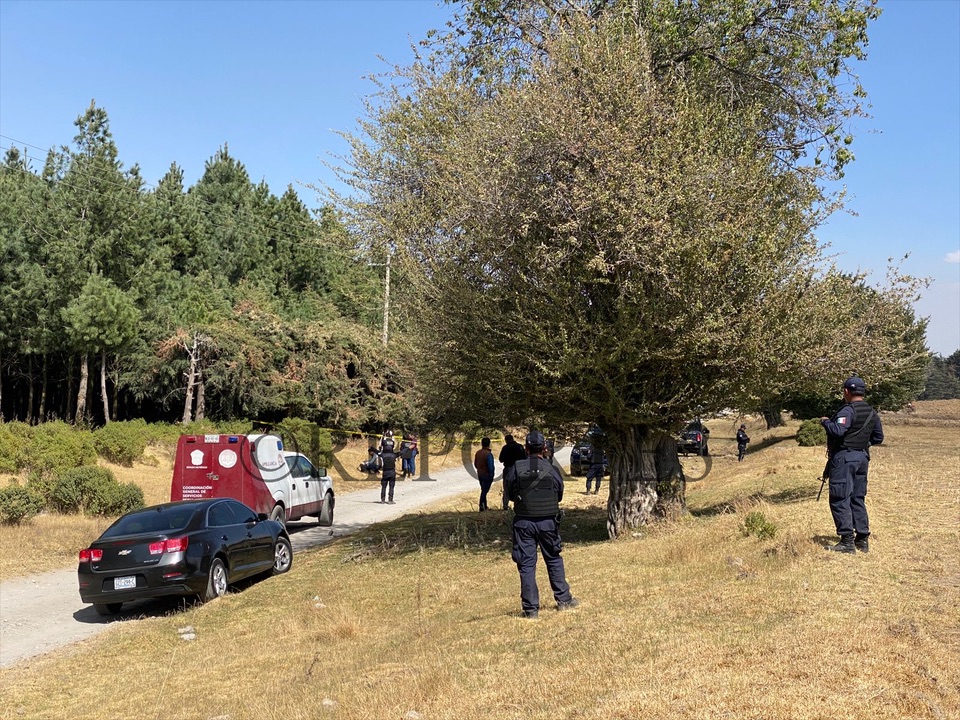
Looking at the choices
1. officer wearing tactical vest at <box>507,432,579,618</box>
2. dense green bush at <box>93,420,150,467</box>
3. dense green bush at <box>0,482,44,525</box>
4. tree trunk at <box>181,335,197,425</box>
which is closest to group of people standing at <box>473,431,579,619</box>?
officer wearing tactical vest at <box>507,432,579,618</box>

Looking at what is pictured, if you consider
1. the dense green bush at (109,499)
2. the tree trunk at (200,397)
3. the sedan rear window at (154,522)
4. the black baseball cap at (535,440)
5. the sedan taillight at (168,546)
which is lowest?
the dense green bush at (109,499)

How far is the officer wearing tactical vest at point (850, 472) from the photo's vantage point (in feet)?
29.4

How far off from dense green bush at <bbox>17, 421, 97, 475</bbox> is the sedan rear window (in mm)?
11818

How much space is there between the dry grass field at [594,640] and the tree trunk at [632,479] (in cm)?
40

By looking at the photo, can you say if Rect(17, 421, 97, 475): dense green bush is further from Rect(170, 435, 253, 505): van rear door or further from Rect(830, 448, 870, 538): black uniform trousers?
Rect(830, 448, 870, 538): black uniform trousers

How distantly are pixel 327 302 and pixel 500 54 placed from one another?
2885 centimetres

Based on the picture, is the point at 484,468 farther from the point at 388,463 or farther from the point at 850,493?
the point at 850,493

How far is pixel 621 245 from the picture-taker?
1155 centimetres

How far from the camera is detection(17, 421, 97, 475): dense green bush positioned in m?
22.9

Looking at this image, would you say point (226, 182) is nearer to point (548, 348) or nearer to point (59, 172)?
point (59, 172)

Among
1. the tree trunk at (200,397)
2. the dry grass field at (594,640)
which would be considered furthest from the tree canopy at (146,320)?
the dry grass field at (594,640)

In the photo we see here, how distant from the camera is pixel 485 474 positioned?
1948 cm

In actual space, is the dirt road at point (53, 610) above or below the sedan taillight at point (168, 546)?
below

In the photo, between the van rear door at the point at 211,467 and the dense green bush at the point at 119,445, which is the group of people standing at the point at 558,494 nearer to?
the van rear door at the point at 211,467
